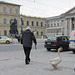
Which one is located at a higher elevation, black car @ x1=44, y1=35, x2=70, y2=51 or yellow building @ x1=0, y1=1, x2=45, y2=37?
yellow building @ x1=0, y1=1, x2=45, y2=37

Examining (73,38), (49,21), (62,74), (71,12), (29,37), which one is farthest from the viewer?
(49,21)

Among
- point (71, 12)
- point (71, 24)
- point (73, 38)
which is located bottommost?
point (73, 38)

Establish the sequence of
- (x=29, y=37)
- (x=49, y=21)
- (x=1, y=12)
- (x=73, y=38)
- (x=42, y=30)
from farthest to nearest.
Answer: (x=49, y=21) < (x=42, y=30) < (x=1, y=12) < (x=73, y=38) < (x=29, y=37)

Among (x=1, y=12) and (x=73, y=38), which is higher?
(x=1, y=12)

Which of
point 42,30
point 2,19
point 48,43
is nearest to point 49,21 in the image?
point 42,30

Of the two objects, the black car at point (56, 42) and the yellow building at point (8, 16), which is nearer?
Answer: the black car at point (56, 42)

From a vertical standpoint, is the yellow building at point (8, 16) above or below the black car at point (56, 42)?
above

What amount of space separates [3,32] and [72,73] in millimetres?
73208

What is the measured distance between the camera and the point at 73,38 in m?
13.8

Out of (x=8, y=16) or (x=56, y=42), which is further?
(x=8, y=16)

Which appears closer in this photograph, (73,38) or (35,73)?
(35,73)

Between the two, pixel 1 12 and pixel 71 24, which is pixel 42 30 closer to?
pixel 71 24

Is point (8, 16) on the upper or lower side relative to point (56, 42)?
upper

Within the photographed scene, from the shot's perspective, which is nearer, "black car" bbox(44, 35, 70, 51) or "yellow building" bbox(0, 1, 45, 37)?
"black car" bbox(44, 35, 70, 51)
